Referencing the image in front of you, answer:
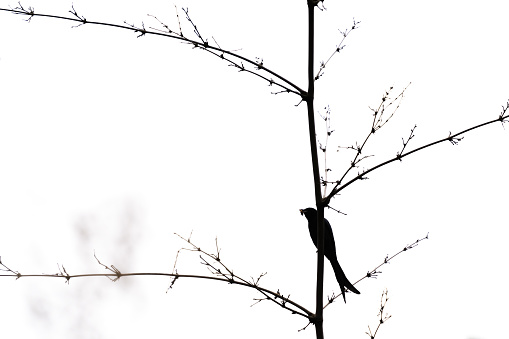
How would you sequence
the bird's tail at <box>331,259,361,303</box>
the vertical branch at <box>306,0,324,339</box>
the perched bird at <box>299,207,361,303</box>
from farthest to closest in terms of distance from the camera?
the perched bird at <box>299,207,361,303</box>, the bird's tail at <box>331,259,361,303</box>, the vertical branch at <box>306,0,324,339</box>

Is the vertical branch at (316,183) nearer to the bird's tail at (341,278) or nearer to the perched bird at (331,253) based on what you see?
the perched bird at (331,253)

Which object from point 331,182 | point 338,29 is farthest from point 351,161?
point 338,29

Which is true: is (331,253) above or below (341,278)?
above

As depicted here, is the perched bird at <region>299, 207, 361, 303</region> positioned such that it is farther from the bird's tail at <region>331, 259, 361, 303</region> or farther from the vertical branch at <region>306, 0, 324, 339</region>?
the vertical branch at <region>306, 0, 324, 339</region>

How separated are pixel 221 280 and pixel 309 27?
1368 millimetres

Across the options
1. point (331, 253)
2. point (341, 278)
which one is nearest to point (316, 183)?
point (341, 278)

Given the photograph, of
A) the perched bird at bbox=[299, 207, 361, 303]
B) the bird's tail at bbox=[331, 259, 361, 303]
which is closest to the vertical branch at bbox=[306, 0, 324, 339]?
the perched bird at bbox=[299, 207, 361, 303]

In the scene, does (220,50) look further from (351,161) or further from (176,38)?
(351,161)

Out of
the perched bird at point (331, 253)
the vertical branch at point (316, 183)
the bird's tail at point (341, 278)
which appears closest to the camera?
the vertical branch at point (316, 183)

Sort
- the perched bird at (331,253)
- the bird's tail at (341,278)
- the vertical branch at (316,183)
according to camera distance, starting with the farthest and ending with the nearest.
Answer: the perched bird at (331,253)
the bird's tail at (341,278)
the vertical branch at (316,183)

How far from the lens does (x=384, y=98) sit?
3426 millimetres

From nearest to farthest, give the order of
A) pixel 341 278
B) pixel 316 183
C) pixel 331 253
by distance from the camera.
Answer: pixel 316 183
pixel 341 278
pixel 331 253

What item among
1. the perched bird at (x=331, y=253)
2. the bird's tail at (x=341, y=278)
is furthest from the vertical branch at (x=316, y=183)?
the bird's tail at (x=341, y=278)

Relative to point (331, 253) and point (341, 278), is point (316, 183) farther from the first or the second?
point (331, 253)
